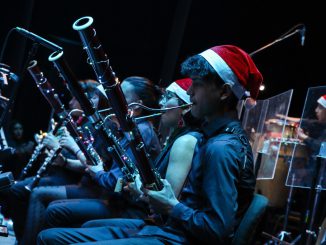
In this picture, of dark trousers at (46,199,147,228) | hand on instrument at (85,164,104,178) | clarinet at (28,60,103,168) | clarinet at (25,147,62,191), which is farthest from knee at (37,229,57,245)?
clarinet at (25,147,62,191)

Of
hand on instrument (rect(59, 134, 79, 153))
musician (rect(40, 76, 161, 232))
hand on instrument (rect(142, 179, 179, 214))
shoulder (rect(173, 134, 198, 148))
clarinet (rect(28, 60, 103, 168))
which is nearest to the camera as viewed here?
hand on instrument (rect(142, 179, 179, 214))

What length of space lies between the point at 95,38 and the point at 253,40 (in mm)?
6583

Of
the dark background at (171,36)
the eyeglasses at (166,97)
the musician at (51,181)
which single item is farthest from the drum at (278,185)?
the musician at (51,181)

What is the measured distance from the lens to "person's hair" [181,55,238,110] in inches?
86.4

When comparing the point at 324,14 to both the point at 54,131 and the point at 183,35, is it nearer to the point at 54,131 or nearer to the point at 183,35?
the point at 183,35

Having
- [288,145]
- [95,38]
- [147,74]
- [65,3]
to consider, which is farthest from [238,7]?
[95,38]

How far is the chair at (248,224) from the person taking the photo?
210 cm

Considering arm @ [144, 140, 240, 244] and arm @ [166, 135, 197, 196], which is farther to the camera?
arm @ [166, 135, 197, 196]

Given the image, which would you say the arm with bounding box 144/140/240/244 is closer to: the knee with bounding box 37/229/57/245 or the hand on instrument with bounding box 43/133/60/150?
the knee with bounding box 37/229/57/245

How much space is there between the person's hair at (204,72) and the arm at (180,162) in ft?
0.81

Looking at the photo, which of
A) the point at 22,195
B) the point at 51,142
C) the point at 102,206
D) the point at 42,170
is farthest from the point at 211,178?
the point at 22,195

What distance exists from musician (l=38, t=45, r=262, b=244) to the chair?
0.03 m

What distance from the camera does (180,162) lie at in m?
2.23

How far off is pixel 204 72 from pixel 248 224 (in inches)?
27.1
